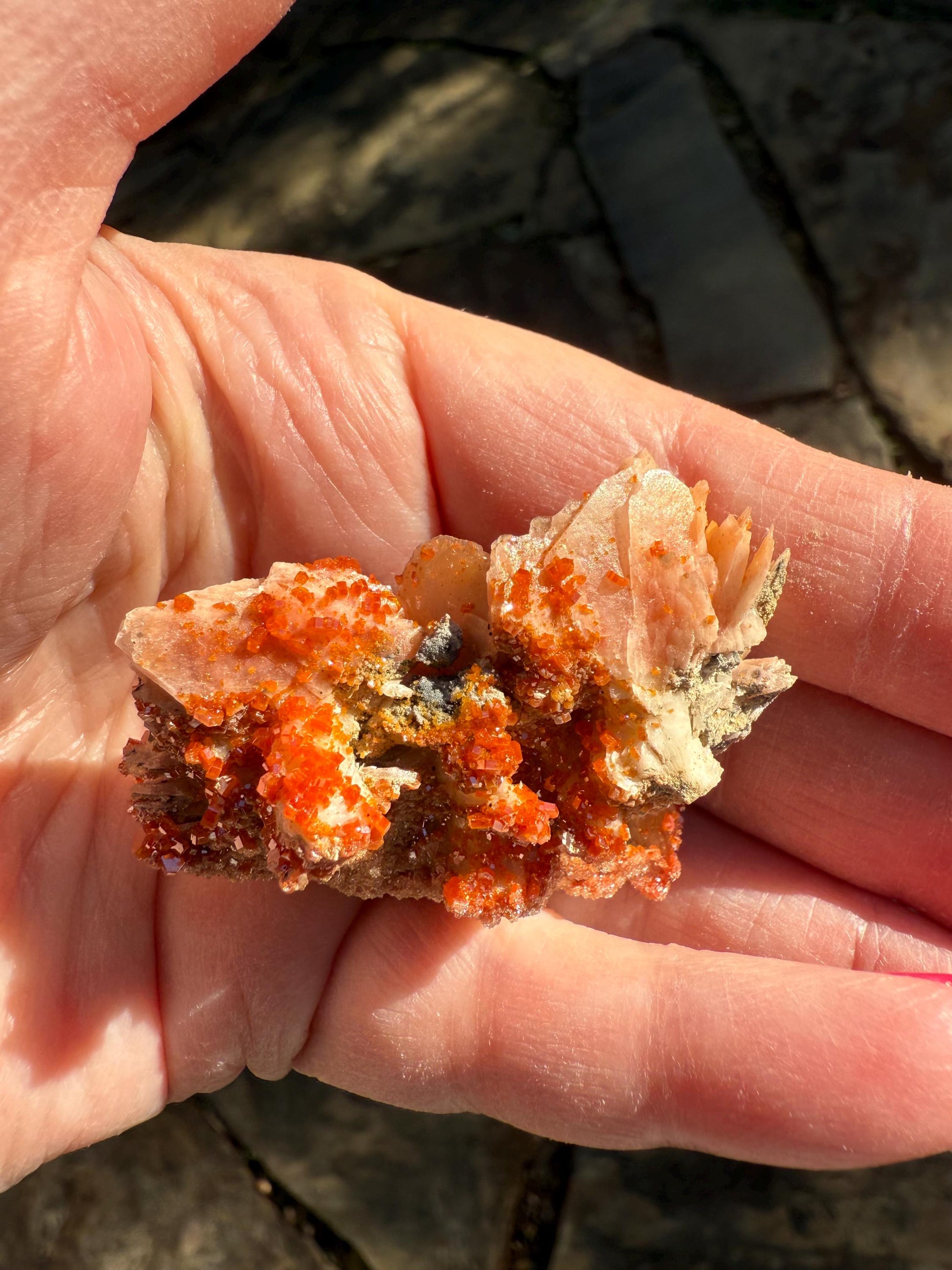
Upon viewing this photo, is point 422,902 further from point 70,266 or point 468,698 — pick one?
point 70,266

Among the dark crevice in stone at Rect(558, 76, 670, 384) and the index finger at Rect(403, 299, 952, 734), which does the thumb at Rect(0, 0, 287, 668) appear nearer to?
the index finger at Rect(403, 299, 952, 734)

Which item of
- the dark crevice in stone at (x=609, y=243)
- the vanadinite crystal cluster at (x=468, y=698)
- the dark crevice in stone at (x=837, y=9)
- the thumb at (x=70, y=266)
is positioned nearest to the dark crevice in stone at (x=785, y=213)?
the dark crevice in stone at (x=837, y=9)

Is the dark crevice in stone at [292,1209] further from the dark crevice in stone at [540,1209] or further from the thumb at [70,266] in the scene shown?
the thumb at [70,266]

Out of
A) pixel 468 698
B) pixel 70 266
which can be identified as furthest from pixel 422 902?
pixel 70 266

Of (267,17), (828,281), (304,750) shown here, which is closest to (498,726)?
(304,750)

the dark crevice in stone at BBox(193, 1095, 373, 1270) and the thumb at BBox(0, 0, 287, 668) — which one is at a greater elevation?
the thumb at BBox(0, 0, 287, 668)

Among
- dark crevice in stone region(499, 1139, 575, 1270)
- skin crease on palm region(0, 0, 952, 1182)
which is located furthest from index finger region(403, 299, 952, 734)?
dark crevice in stone region(499, 1139, 575, 1270)

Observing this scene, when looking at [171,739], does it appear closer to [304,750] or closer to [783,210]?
[304,750]
